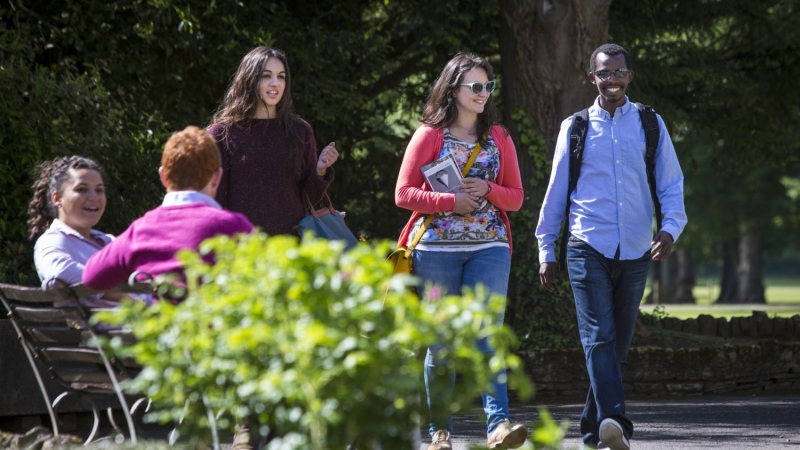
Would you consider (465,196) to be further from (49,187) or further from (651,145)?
(49,187)

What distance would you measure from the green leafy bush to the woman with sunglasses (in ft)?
10.7

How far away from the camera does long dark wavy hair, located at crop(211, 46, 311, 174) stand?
6.46 metres

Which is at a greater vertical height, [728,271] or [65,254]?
[65,254]

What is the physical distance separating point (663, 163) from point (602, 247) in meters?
0.56

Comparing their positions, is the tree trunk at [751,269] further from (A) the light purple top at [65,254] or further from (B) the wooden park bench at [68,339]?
(B) the wooden park bench at [68,339]

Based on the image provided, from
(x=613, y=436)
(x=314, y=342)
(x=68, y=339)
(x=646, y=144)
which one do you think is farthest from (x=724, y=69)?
(x=314, y=342)

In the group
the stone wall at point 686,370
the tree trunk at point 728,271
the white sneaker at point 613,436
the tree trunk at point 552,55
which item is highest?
the tree trunk at point 552,55

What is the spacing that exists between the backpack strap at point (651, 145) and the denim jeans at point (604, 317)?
0.29 metres

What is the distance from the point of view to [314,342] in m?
2.95

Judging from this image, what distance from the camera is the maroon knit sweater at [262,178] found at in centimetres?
641

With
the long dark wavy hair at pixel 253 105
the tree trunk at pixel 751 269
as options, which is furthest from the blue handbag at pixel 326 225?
the tree trunk at pixel 751 269

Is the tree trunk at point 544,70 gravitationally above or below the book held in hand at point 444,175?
above

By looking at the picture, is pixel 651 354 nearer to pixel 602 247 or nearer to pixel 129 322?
pixel 602 247

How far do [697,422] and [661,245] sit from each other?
2.95m
